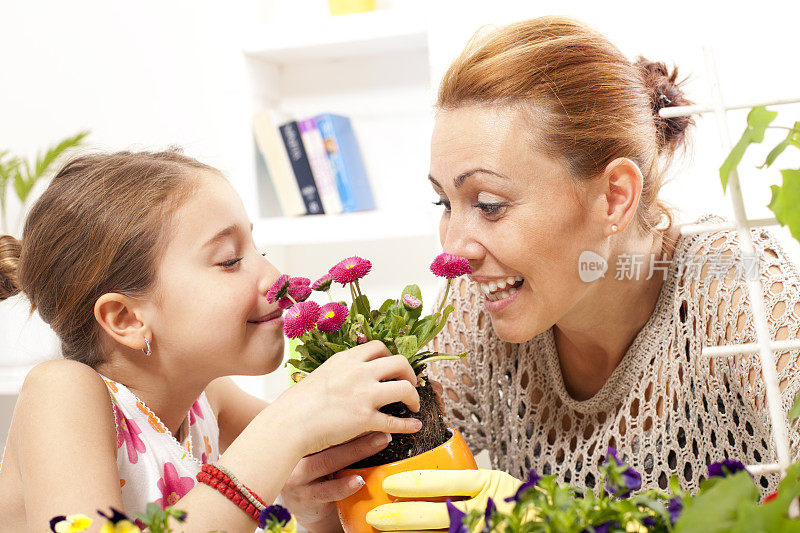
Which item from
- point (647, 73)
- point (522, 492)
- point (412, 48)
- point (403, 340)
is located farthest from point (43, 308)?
point (412, 48)

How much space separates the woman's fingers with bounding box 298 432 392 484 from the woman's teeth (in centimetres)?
35

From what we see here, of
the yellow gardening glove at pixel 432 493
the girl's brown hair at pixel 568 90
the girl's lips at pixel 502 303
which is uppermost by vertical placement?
the girl's brown hair at pixel 568 90

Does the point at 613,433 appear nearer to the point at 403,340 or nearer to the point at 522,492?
the point at 403,340

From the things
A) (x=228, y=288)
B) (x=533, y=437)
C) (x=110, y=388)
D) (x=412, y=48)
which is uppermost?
(x=412, y=48)

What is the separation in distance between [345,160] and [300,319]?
1326 millimetres

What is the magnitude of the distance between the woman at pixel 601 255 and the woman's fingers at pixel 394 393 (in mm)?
186

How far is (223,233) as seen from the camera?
Answer: 1083mm

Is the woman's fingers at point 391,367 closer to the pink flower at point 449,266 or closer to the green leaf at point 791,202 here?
the pink flower at point 449,266

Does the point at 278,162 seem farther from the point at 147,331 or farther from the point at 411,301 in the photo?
the point at 411,301

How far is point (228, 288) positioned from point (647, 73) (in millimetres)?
794

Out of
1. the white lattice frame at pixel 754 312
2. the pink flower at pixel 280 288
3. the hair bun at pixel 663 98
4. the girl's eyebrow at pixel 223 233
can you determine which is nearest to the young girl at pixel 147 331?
the girl's eyebrow at pixel 223 233

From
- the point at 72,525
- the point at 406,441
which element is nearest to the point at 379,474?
the point at 406,441

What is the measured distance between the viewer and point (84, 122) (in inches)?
93.8

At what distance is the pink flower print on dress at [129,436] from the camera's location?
1026 millimetres
